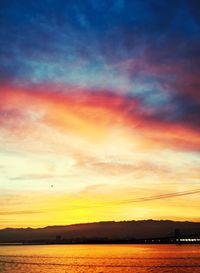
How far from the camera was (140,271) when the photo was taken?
396 feet

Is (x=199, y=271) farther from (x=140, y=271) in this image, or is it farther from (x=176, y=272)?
(x=140, y=271)

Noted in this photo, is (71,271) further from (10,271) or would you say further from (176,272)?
(176,272)

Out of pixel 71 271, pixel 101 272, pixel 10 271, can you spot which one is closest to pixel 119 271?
pixel 101 272

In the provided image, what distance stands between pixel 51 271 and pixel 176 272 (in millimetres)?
38396

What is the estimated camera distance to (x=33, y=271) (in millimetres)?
128875

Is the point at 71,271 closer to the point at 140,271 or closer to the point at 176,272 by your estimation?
the point at 140,271

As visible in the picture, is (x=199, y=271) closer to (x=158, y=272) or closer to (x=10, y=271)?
(x=158, y=272)

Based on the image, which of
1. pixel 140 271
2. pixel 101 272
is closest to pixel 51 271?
pixel 101 272

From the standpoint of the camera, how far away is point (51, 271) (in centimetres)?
12850

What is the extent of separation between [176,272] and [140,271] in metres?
10.9

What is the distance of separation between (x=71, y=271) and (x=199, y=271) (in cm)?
3789

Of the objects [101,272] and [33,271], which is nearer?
[101,272]

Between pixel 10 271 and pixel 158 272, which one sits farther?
pixel 10 271

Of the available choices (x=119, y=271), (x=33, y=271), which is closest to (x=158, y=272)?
(x=119, y=271)
